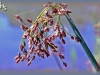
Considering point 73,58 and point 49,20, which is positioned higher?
point 73,58

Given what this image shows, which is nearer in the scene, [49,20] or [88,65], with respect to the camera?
[49,20]

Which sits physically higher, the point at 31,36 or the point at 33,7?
the point at 33,7

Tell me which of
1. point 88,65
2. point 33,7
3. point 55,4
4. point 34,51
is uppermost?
point 33,7

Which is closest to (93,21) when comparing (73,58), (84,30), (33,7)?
(84,30)

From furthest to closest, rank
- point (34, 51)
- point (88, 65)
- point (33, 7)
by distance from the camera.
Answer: point (33, 7) < point (88, 65) < point (34, 51)

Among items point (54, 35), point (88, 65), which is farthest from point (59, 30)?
point (88, 65)

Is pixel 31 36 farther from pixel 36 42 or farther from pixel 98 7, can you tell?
pixel 98 7

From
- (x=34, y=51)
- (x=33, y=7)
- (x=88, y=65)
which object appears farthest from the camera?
(x=33, y=7)

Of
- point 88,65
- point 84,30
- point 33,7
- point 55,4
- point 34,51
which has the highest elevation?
point 33,7

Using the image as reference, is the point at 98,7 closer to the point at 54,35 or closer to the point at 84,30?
the point at 84,30
